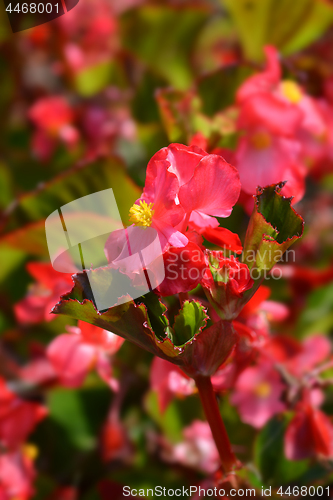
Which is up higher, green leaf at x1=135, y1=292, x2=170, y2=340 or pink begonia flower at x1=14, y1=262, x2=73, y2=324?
green leaf at x1=135, y1=292, x2=170, y2=340

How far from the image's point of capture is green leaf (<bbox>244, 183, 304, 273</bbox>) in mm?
274

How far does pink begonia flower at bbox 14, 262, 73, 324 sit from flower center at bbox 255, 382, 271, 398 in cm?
24

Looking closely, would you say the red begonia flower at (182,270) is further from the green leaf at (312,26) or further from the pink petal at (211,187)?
the green leaf at (312,26)

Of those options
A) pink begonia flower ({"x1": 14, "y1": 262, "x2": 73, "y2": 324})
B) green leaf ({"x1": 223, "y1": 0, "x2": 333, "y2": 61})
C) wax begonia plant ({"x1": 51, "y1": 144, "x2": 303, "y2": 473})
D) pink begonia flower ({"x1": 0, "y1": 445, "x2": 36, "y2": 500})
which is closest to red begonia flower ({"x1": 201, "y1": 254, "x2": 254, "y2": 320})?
wax begonia plant ({"x1": 51, "y1": 144, "x2": 303, "y2": 473})

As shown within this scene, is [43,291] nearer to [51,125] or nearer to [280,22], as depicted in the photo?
[51,125]

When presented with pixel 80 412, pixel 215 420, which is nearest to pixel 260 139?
pixel 215 420

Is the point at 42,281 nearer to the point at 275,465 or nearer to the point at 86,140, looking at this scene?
the point at 275,465

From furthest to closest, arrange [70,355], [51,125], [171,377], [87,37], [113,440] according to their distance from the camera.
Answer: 1. [87,37]
2. [51,125]
3. [113,440]
4. [70,355]
5. [171,377]

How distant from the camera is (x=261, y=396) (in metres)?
0.49

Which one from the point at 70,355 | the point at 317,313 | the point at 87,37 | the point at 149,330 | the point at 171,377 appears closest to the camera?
the point at 149,330

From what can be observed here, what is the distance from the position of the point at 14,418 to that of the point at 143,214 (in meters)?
0.40

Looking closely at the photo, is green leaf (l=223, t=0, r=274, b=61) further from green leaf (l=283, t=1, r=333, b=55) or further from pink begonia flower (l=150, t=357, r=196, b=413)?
pink begonia flower (l=150, t=357, r=196, b=413)

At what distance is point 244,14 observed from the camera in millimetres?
798

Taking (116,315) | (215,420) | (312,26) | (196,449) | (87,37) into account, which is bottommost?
(196,449)
